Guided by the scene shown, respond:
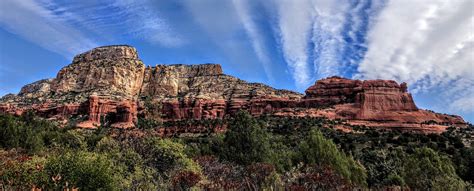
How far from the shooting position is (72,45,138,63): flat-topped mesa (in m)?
164

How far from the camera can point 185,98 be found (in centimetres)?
13362

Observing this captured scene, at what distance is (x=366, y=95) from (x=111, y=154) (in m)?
102

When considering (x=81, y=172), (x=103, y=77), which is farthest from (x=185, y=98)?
(x=81, y=172)

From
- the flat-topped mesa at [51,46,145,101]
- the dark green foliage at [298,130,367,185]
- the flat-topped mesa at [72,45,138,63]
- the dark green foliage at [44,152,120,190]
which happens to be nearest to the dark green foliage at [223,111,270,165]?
the dark green foliage at [298,130,367,185]

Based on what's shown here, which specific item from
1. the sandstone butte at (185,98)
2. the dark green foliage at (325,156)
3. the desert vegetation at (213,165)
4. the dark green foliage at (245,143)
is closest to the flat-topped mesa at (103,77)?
the sandstone butte at (185,98)

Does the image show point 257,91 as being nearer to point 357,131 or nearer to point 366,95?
point 366,95

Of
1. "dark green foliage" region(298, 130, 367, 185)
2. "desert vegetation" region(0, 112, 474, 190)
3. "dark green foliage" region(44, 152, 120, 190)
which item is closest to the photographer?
"dark green foliage" region(44, 152, 120, 190)

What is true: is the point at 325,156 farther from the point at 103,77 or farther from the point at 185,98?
the point at 103,77

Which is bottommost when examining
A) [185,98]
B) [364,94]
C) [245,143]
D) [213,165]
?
[213,165]

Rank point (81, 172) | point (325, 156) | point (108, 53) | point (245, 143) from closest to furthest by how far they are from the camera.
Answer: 1. point (81, 172)
2. point (245, 143)
3. point (325, 156)
4. point (108, 53)

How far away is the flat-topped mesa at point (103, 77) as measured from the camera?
5502 inches

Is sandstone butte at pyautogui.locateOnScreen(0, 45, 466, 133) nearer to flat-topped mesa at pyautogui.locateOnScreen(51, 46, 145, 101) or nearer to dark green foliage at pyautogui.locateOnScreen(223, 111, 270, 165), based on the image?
flat-topped mesa at pyautogui.locateOnScreen(51, 46, 145, 101)

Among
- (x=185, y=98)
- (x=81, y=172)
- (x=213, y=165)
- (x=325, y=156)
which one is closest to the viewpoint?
(x=81, y=172)

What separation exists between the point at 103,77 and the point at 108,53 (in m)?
29.3
